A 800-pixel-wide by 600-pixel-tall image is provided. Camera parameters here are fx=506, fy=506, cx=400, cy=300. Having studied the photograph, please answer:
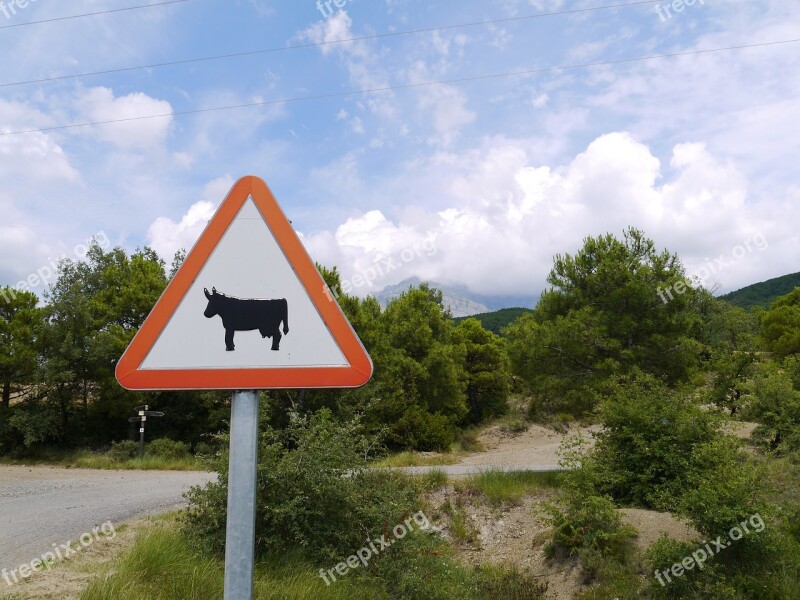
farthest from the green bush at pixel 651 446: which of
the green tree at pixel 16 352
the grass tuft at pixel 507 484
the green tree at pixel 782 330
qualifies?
the green tree at pixel 782 330

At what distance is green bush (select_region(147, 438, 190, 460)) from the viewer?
17609 mm

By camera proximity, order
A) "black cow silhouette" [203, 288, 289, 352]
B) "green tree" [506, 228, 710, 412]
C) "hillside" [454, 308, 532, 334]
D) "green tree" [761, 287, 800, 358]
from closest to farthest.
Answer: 1. "black cow silhouette" [203, 288, 289, 352]
2. "green tree" [506, 228, 710, 412]
3. "green tree" [761, 287, 800, 358]
4. "hillside" [454, 308, 532, 334]

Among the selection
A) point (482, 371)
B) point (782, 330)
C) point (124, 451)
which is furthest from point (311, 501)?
point (782, 330)

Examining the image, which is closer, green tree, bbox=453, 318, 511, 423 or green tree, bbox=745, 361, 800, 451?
green tree, bbox=745, 361, 800, 451

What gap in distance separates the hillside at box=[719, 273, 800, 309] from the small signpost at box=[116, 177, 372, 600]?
3107 inches

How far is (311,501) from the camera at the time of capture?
4793mm

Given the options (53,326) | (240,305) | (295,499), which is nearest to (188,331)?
(240,305)

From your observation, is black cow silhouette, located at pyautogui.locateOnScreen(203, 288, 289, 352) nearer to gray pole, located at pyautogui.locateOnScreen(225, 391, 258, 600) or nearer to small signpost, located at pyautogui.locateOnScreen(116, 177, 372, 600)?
small signpost, located at pyautogui.locateOnScreen(116, 177, 372, 600)

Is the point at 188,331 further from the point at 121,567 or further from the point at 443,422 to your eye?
the point at 443,422

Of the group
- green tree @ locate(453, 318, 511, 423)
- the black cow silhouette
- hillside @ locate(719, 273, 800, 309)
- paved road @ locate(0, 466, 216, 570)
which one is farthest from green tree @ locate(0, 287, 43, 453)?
hillside @ locate(719, 273, 800, 309)

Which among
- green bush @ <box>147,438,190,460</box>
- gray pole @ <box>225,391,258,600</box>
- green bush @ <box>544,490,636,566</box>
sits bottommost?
green bush @ <box>544,490,636,566</box>

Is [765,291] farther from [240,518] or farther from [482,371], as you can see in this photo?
[240,518]

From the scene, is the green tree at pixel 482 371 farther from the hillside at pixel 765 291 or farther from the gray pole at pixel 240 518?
the hillside at pixel 765 291

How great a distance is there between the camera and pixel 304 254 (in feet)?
5.85
